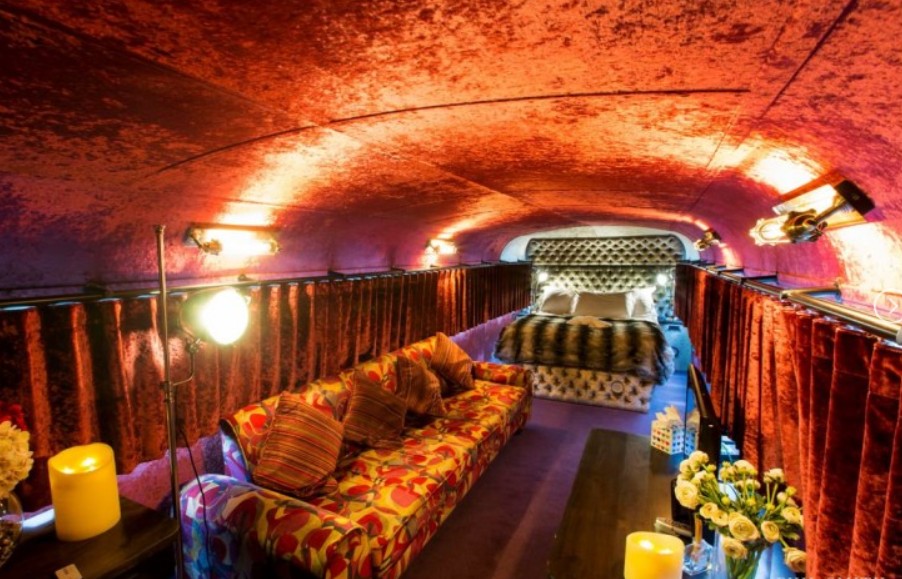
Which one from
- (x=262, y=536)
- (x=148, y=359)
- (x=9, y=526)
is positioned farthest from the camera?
(x=148, y=359)

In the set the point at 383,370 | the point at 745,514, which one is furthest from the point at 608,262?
the point at 745,514

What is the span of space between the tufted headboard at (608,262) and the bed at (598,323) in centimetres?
2

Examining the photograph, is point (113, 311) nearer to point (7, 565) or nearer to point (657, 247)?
point (7, 565)

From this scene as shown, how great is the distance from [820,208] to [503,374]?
3522 mm

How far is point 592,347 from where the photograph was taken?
19.0 ft

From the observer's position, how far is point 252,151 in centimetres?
175

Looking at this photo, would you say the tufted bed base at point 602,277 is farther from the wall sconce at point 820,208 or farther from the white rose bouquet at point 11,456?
the white rose bouquet at point 11,456

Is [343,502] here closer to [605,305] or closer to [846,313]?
[846,313]

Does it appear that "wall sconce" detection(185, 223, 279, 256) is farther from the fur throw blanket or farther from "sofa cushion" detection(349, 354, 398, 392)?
the fur throw blanket

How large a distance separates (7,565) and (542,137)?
250 cm

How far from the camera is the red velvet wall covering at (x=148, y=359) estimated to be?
175 cm

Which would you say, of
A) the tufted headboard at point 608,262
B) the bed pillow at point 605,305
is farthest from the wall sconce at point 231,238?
the tufted headboard at point 608,262

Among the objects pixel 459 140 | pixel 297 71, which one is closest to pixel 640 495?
pixel 459 140

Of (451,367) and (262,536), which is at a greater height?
(451,367)
